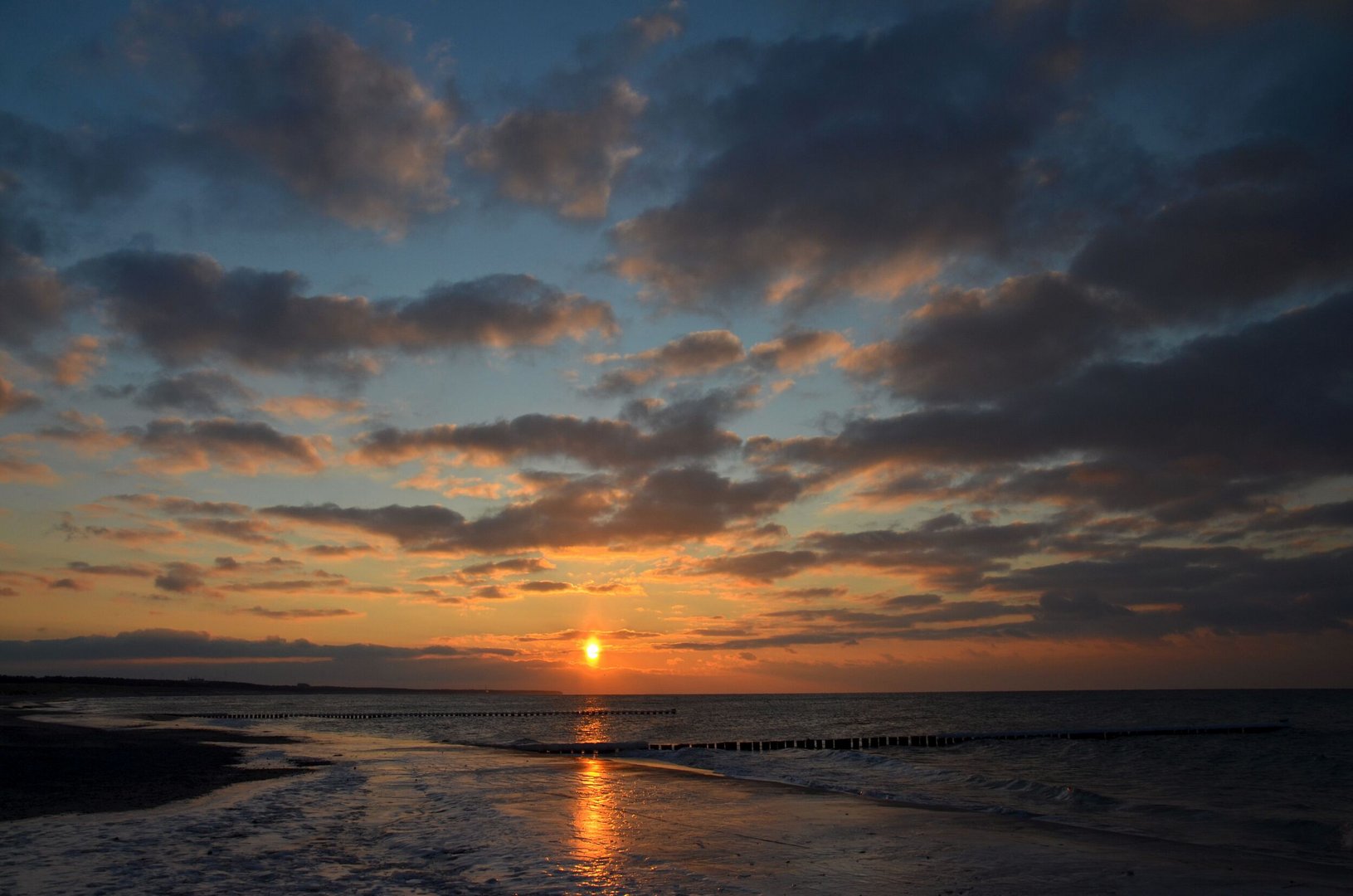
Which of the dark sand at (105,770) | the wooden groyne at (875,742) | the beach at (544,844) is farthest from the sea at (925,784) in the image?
the dark sand at (105,770)

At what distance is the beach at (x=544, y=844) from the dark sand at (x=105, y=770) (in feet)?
0.71

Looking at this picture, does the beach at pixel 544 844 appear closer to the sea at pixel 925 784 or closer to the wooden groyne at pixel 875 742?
the sea at pixel 925 784

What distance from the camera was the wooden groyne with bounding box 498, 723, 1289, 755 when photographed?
54.6 metres

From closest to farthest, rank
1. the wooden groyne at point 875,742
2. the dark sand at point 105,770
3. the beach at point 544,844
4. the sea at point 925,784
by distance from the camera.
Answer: the beach at point 544,844 < the sea at point 925,784 < the dark sand at point 105,770 < the wooden groyne at point 875,742

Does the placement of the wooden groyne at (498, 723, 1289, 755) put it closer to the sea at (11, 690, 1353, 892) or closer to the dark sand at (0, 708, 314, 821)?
the sea at (11, 690, 1353, 892)

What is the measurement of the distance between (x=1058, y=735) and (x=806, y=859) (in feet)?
217

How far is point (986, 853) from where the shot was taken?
1733 centimetres

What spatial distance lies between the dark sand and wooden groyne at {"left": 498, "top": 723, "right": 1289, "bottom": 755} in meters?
19.7

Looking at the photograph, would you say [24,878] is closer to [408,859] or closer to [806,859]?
[408,859]

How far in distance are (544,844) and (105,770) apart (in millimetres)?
22711

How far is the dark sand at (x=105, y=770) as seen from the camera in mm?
22172

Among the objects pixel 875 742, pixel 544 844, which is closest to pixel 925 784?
pixel 544 844

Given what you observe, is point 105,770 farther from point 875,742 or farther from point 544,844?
point 875,742

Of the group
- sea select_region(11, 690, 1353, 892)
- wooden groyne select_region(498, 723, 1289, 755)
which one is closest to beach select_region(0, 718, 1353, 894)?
sea select_region(11, 690, 1353, 892)
